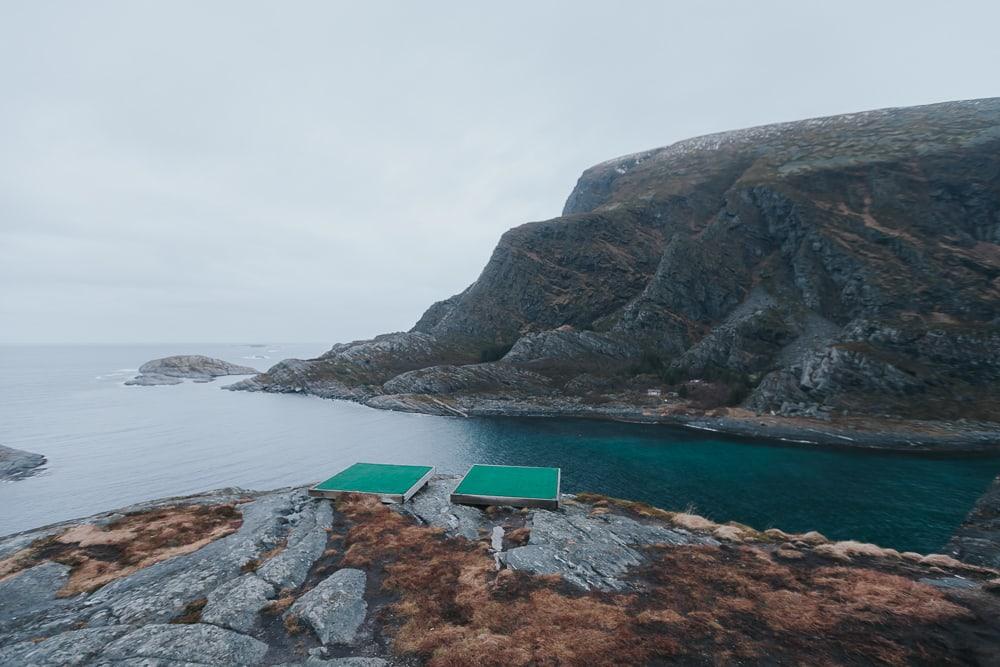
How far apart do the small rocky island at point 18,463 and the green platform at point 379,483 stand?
63.4 meters

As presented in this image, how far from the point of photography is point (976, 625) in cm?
1661

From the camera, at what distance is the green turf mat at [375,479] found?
34753 mm

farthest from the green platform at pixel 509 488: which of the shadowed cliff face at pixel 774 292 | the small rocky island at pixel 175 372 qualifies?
the small rocky island at pixel 175 372

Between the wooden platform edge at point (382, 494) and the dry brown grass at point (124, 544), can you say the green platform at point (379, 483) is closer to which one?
the wooden platform edge at point (382, 494)

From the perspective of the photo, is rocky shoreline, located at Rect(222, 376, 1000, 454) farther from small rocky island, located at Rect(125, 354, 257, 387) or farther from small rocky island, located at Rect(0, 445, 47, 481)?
small rocky island, located at Rect(125, 354, 257, 387)

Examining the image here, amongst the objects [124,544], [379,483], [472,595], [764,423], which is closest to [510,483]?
[379,483]

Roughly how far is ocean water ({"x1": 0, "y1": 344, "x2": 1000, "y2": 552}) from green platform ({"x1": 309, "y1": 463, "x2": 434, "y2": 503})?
28.6 m

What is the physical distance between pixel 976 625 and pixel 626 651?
14629 millimetres

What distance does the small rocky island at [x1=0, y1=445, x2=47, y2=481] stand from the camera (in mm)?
63062

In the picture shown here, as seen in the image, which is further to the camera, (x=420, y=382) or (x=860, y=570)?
(x=420, y=382)

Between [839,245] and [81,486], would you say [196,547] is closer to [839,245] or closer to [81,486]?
[81,486]

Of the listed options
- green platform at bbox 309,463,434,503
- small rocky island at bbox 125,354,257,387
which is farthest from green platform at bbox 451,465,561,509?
small rocky island at bbox 125,354,257,387

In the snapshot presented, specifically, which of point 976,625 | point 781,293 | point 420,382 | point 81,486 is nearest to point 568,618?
point 976,625

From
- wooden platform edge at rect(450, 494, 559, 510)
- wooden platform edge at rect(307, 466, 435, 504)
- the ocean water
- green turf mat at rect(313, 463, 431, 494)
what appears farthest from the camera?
the ocean water
